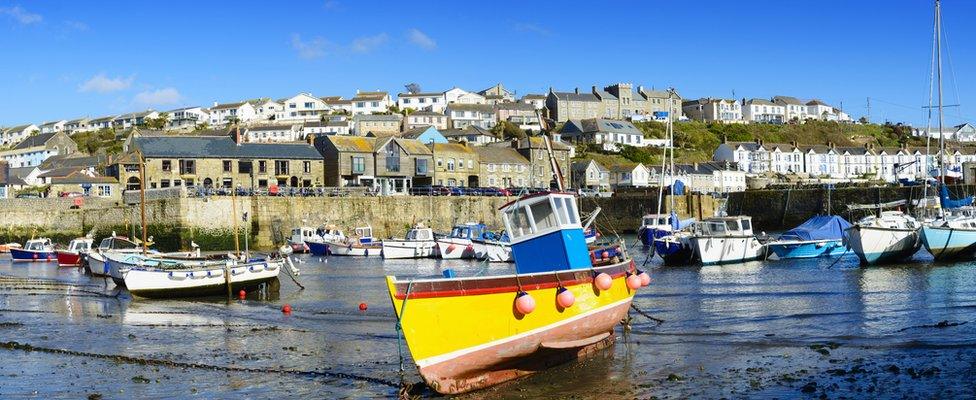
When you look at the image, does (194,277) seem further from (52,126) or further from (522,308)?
(52,126)

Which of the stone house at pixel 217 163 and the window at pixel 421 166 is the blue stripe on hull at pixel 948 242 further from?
the window at pixel 421 166

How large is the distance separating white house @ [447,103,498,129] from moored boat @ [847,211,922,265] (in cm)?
10222

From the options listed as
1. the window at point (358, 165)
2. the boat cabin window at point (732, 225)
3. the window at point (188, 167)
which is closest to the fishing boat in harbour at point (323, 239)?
the window at point (188, 167)

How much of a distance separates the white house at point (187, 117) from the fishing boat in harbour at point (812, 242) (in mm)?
120043

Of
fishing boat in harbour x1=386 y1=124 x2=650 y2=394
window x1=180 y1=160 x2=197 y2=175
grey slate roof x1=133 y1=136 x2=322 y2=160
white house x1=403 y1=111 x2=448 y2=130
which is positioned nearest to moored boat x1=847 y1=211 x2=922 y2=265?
fishing boat in harbour x1=386 y1=124 x2=650 y2=394

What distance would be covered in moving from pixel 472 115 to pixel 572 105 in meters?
17.0

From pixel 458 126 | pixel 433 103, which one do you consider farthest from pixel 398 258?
pixel 433 103

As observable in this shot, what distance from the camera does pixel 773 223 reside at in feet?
255

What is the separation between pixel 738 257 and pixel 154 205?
1416 inches

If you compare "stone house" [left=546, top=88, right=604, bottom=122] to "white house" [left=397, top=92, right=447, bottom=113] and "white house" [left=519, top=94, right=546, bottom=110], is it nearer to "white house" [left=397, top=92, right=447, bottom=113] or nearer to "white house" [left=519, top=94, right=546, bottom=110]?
"white house" [left=519, top=94, right=546, bottom=110]

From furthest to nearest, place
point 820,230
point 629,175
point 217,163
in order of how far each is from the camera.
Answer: point 629,175, point 217,163, point 820,230

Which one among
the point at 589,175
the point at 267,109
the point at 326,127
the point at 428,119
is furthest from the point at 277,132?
the point at 589,175

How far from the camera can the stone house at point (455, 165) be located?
84.1 meters

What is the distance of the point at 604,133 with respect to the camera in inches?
5037
